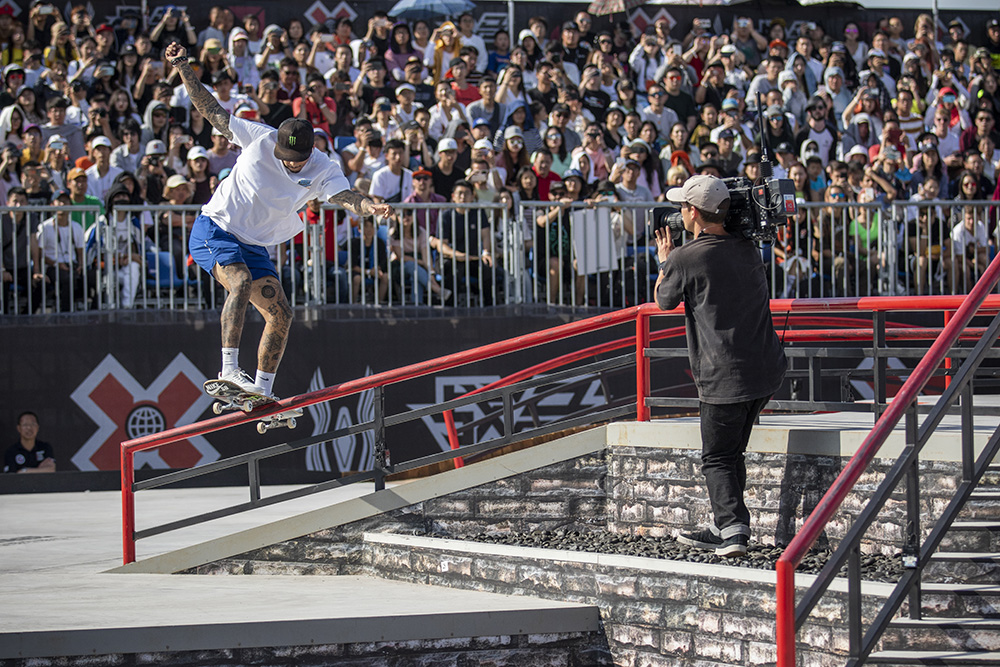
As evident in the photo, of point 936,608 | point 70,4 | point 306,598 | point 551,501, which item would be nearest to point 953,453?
point 936,608

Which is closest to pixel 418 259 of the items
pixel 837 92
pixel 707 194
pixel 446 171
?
pixel 446 171

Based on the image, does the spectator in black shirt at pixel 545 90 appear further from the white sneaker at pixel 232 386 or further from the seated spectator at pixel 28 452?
the white sneaker at pixel 232 386

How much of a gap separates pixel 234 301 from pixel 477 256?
4.51 metres

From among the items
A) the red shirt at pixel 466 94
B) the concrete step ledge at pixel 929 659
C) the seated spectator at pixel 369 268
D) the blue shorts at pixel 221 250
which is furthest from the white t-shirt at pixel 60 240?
the concrete step ledge at pixel 929 659

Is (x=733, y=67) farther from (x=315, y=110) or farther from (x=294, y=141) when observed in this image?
(x=294, y=141)

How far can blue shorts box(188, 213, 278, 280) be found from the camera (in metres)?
7.68

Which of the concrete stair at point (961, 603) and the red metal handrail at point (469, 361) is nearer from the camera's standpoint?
the concrete stair at point (961, 603)

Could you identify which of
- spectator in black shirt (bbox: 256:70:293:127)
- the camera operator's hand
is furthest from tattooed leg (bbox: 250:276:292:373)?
spectator in black shirt (bbox: 256:70:293:127)

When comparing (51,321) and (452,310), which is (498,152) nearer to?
(452,310)

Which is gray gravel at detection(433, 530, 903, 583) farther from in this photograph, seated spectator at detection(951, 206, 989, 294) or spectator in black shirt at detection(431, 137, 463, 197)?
seated spectator at detection(951, 206, 989, 294)

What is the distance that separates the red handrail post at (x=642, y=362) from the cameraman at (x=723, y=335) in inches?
38.2

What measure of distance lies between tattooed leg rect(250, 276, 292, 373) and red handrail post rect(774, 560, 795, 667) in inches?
172

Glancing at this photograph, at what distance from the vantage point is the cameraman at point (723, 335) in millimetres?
6227

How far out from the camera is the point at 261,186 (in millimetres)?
7586
